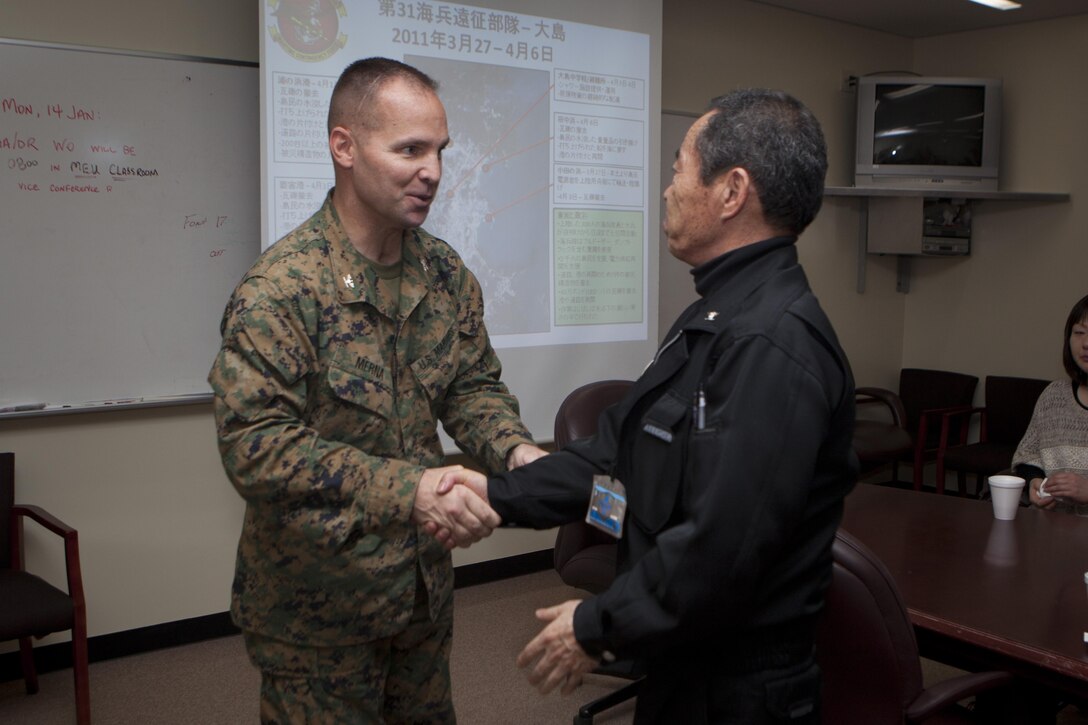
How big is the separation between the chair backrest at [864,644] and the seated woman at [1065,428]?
1.52 meters

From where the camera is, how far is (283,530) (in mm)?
1646

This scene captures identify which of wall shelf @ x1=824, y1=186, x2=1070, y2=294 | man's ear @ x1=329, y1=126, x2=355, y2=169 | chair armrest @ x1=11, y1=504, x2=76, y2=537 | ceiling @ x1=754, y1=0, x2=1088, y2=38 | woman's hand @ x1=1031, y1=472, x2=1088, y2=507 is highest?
ceiling @ x1=754, y1=0, x2=1088, y2=38

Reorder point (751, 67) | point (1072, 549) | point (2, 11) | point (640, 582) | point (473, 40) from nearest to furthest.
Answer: point (640, 582)
point (1072, 549)
point (2, 11)
point (473, 40)
point (751, 67)

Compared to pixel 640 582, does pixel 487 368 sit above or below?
above

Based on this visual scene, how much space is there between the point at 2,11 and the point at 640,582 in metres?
2.87

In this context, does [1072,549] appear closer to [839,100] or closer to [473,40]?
[473,40]

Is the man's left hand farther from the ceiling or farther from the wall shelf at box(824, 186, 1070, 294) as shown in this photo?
the ceiling

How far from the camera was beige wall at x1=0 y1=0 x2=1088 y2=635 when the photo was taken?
3.25m

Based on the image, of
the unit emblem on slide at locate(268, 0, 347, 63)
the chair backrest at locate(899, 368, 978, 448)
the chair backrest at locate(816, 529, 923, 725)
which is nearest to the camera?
the chair backrest at locate(816, 529, 923, 725)

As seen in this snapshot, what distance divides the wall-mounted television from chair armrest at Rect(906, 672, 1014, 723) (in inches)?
157

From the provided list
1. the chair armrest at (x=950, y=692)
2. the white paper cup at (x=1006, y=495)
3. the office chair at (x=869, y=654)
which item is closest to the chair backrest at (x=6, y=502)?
the office chair at (x=869, y=654)

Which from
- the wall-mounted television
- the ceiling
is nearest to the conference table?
the wall-mounted television

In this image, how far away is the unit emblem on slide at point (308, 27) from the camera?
3201 millimetres

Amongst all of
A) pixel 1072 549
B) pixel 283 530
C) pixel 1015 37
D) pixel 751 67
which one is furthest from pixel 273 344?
pixel 1015 37
